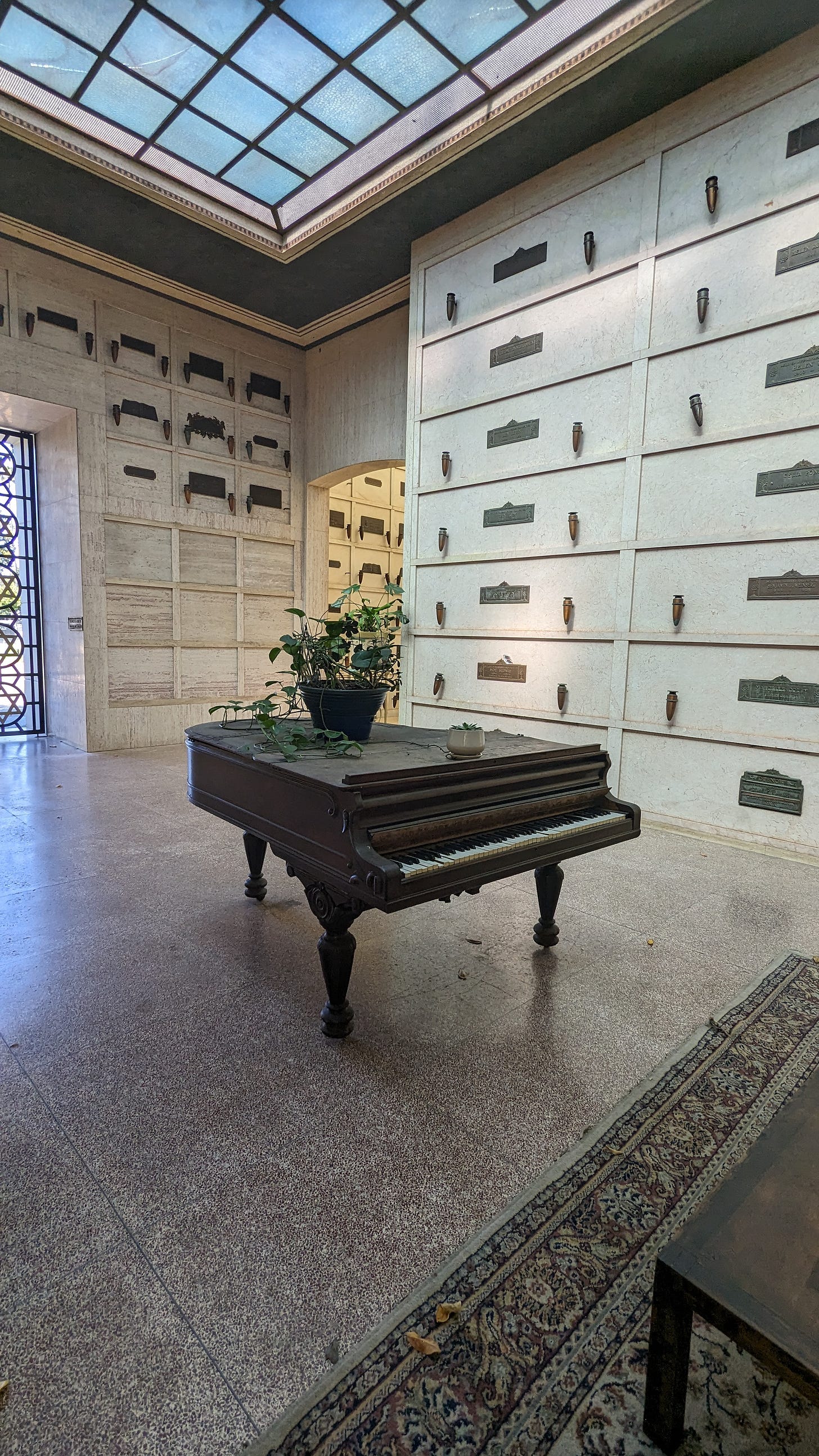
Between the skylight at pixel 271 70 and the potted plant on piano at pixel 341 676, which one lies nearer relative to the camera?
the potted plant on piano at pixel 341 676

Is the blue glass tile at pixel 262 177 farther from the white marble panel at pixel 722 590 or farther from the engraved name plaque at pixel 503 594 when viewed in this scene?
the white marble panel at pixel 722 590

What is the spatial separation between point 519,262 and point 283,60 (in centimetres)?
186

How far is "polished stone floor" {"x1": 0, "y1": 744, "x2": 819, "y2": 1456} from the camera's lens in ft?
3.24

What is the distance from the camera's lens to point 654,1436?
87cm

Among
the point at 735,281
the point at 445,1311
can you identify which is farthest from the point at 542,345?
the point at 445,1311

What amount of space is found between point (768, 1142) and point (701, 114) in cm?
513

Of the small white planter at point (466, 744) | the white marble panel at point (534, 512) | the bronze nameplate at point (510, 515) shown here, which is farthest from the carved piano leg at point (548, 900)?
the bronze nameplate at point (510, 515)

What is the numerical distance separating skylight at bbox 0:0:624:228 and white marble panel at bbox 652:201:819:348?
130cm

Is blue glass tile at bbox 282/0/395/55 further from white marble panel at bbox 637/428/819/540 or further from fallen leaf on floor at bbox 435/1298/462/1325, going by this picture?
fallen leaf on floor at bbox 435/1298/462/1325

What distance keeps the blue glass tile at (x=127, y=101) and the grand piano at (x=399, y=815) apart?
4648 millimetres

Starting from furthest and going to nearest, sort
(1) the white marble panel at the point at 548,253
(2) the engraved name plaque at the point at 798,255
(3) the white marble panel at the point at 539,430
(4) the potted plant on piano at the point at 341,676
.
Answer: (3) the white marble panel at the point at 539,430
(1) the white marble panel at the point at 548,253
(2) the engraved name plaque at the point at 798,255
(4) the potted plant on piano at the point at 341,676

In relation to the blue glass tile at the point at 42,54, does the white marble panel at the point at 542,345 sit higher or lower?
lower

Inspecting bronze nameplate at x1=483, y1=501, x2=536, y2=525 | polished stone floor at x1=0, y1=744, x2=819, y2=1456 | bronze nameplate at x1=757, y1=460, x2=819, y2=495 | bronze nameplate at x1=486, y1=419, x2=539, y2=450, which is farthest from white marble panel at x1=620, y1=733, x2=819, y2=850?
bronze nameplate at x1=486, y1=419, x2=539, y2=450

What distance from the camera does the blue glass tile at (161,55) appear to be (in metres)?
3.87
